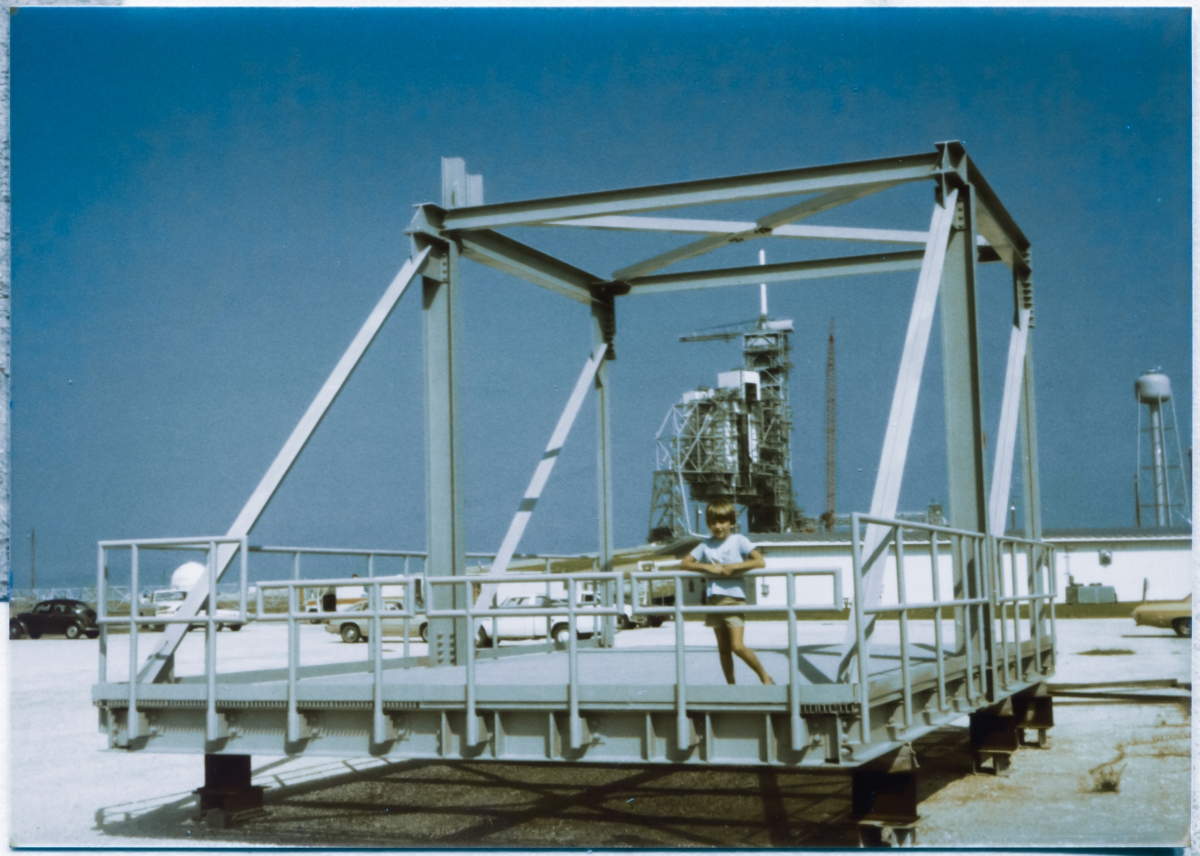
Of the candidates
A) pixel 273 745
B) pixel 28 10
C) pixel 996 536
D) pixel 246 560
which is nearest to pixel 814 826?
pixel 996 536

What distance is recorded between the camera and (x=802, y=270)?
47.9 ft

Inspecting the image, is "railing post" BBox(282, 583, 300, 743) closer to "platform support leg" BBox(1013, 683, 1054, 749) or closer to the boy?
the boy

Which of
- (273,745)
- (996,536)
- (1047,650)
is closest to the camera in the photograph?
(273,745)

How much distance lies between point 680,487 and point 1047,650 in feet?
163

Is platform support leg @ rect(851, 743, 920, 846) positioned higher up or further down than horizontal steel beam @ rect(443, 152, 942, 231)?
further down

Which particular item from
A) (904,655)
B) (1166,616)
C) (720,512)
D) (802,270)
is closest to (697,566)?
(720,512)

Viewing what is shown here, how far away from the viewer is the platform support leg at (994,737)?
13.3 meters

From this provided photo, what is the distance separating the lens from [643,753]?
8.06 meters

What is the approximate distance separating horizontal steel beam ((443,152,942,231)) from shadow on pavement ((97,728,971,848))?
17.7 ft

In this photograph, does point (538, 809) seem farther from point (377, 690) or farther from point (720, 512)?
point (720, 512)

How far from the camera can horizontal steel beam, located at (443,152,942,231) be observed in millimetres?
10734

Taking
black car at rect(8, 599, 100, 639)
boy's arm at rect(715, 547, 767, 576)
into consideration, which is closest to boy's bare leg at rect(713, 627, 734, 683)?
boy's arm at rect(715, 547, 767, 576)

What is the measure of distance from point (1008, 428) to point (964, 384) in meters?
3.08

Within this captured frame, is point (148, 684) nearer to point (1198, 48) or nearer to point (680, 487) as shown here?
point (1198, 48)
